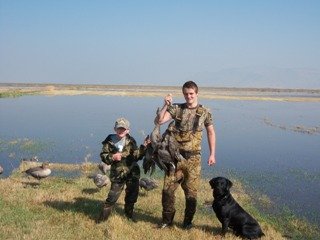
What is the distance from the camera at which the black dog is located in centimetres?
838

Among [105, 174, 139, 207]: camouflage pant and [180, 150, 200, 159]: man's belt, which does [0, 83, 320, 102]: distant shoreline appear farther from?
[180, 150, 200, 159]: man's belt

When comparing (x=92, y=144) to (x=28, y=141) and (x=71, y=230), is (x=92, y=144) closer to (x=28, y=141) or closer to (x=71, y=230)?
(x=28, y=141)

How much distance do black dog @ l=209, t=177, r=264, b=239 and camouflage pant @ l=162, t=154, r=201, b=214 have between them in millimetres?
385

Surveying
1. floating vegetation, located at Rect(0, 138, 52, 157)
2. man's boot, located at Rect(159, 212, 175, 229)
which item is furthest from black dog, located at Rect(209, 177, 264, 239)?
floating vegetation, located at Rect(0, 138, 52, 157)

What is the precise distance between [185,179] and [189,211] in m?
0.73

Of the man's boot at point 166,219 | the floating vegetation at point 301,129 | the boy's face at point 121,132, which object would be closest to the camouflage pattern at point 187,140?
the man's boot at point 166,219

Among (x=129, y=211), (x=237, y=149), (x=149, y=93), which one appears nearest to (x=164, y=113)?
(x=129, y=211)

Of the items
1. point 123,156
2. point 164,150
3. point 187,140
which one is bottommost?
point 123,156

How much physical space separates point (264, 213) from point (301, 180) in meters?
4.37

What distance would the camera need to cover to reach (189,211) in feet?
29.0

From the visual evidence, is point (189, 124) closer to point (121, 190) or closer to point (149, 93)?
point (121, 190)

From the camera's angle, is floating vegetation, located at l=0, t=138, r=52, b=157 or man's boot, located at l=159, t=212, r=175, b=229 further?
floating vegetation, located at l=0, t=138, r=52, b=157

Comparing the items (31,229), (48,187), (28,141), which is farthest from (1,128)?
(31,229)

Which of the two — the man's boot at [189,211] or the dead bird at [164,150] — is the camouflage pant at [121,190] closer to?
the dead bird at [164,150]
